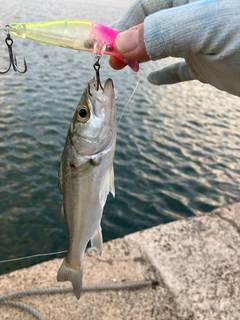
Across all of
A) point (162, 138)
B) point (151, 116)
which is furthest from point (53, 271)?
point (151, 116)

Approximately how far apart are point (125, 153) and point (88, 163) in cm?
636

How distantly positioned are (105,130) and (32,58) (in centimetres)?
1302

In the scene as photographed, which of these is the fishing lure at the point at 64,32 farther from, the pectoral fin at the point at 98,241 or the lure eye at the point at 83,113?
the pectoral fin at the point at 98,241

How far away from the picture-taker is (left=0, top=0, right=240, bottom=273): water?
6.28 m

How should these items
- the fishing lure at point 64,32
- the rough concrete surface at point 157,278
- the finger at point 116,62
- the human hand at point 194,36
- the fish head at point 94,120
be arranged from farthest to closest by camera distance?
the rough concrete surface at point 157,278 → the finger at point 116,62 → the fish head at point 94,120 → the fishing lure at point 64,32 → the human hand at point 194,36

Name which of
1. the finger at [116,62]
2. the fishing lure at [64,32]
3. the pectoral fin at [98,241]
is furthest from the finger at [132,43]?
the pectoral fin at [98,241]

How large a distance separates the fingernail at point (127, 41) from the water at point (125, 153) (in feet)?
14.0

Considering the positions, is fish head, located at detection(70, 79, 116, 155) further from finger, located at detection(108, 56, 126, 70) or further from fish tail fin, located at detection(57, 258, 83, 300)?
fish tail fin, located at detection(57, 258, 83, 300)

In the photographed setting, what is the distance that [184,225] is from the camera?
5020mm

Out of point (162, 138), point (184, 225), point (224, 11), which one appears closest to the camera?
point (224, 11)

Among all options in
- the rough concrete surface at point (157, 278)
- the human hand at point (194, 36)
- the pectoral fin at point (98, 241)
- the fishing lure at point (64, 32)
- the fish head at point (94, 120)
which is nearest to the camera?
the human hand at point (194, 36)

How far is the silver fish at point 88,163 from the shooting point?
2164 millimetres

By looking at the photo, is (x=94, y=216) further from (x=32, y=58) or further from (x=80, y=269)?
(x=32, y=58)

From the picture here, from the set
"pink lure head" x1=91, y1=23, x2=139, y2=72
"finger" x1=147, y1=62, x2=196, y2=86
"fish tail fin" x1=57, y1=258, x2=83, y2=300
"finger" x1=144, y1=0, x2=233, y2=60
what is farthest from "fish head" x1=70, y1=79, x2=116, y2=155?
"finger" x1=147, y1=62, x2=196, y2=86
